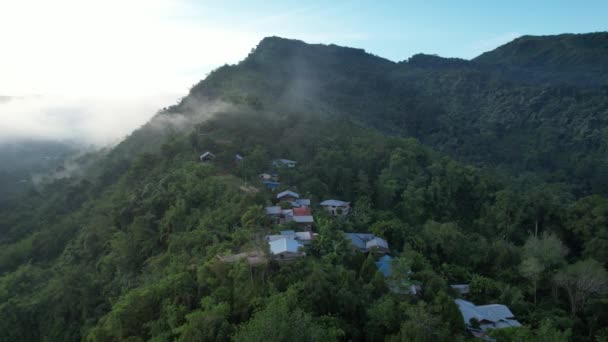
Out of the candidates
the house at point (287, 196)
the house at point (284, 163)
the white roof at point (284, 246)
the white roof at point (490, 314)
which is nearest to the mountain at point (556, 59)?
the house at point (284, 163)

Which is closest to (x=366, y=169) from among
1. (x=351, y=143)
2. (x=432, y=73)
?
(x=351, y=143)

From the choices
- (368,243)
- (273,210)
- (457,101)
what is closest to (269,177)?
(273,210)

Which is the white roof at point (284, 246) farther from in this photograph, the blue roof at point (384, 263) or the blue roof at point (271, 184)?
the blue roof at point (271, 184)

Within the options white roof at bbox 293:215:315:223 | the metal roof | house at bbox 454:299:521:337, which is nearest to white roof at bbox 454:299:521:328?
house at bbox 454:299:521:337

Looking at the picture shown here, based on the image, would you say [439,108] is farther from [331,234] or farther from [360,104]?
[331,234]

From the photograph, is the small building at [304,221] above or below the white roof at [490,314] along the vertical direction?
above

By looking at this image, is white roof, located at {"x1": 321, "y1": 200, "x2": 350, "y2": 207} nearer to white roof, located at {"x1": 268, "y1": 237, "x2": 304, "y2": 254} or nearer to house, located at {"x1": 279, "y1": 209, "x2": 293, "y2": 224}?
house, located at {"x1": 279, "y1": 209, "x2": 293, "y2": 224}

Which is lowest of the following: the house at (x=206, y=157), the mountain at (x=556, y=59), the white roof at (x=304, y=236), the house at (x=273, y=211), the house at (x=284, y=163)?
the white roof at (x=304, y=236)
